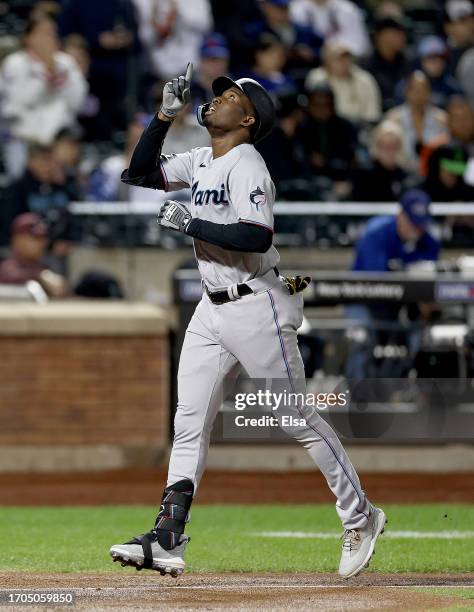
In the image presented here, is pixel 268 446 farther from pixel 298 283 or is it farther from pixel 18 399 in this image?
pixel 298 283

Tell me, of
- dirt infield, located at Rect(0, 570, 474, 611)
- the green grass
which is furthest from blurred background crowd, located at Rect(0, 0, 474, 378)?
dirt infield, located at Rect(0, 570, 474, 611)

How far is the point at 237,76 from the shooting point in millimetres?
14273

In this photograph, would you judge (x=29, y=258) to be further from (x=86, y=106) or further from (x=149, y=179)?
(x=149, y=179)

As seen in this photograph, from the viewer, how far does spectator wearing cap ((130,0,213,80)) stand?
558 inches

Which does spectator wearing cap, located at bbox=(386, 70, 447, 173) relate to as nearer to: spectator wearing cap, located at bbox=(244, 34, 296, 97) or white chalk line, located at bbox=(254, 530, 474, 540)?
spectator wearing cap, located at bbox=(244, 34, 296, 97)

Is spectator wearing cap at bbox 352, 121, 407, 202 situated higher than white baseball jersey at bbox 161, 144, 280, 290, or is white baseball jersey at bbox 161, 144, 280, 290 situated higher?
spectator wearing cap at bbox 352, 121, 407, 202

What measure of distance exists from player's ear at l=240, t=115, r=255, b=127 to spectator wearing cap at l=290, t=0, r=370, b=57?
985 cm

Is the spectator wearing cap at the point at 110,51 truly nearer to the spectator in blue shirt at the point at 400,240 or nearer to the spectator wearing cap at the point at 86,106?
the spectator wearing cap at the point at 86,106

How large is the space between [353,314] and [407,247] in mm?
745

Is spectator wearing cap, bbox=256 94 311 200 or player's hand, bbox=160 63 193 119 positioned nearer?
player's hand, bbox=160 63 193 119

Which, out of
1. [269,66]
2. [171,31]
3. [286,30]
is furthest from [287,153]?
[286,30]

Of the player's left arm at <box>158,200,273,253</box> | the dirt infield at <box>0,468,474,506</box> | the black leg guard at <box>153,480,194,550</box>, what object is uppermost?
the player's left arm at <box>158,200,273,253</box>

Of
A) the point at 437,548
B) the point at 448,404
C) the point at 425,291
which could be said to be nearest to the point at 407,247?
the point at 425,291

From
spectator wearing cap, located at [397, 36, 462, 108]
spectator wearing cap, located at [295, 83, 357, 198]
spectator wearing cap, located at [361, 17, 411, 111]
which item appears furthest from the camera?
spectator wearing cap, located at [361, 17, 411, 111]
